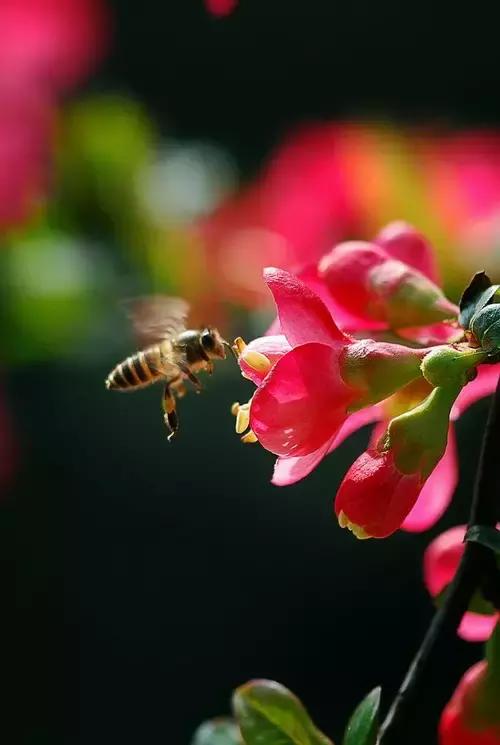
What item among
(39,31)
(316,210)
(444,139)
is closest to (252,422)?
(316,210)

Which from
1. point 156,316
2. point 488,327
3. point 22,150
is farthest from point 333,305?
point 22,150

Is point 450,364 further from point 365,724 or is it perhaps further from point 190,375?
point 190,375

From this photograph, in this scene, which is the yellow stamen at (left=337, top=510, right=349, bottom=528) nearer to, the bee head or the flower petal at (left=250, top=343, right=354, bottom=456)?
the flower petal at (left=250, top=343, right=354, bottom=456)

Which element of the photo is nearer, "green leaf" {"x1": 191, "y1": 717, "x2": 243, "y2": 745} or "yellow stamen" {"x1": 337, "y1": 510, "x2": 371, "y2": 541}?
"yellow stamen" {"x1": 337, "y1": 510, "x2": 371, "y2": 541}

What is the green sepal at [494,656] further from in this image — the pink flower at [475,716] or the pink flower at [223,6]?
the pink flower at [223,6]

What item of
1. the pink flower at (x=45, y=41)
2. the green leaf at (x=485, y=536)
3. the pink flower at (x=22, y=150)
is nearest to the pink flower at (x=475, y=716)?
the green leaf at (x=485, y=536)

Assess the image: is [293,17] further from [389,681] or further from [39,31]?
[389,681]

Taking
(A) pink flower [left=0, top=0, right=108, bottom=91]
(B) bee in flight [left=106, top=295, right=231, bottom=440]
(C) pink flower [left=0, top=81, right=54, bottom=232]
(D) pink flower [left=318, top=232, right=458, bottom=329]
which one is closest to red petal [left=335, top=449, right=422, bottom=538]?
(D) pink flower [left=318, top=232, right=458, bottom=329]

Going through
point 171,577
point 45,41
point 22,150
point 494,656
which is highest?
point 45,41
